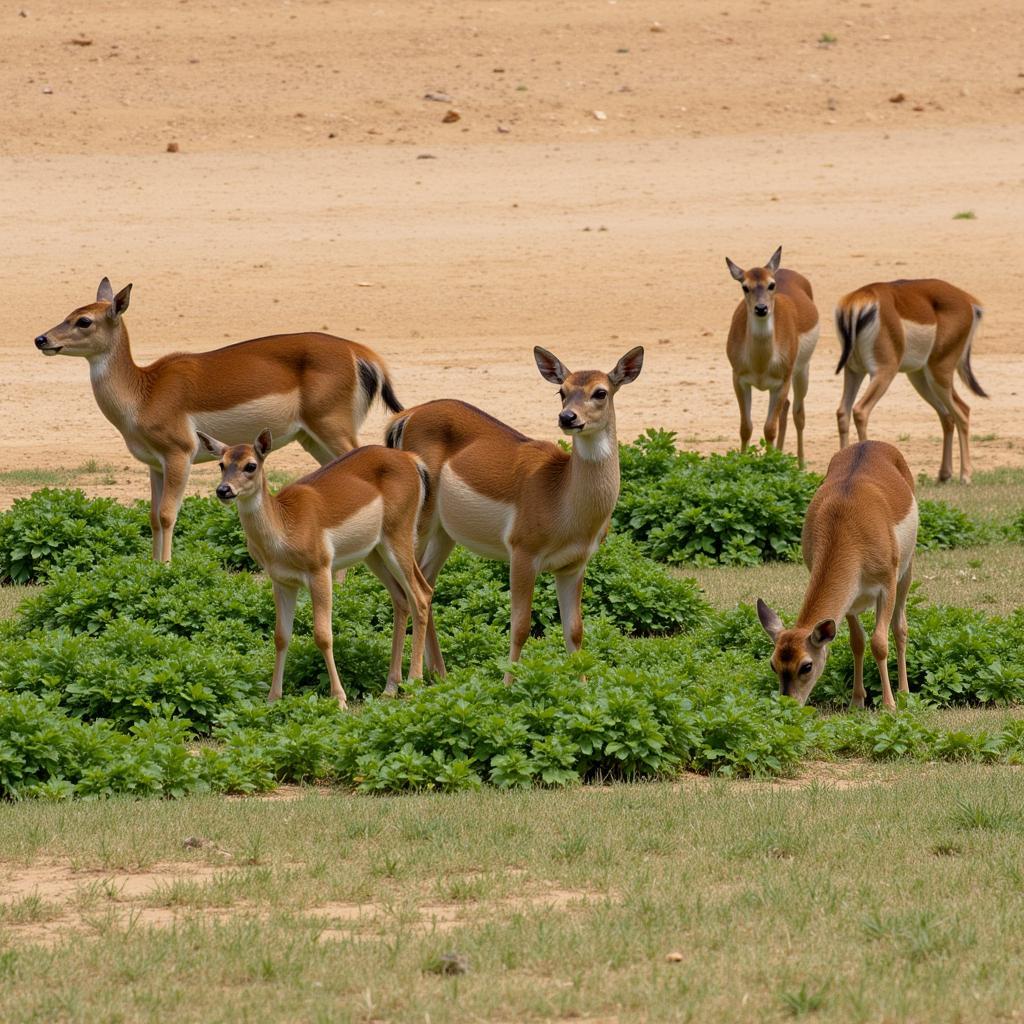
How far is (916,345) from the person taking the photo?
17.8 meters

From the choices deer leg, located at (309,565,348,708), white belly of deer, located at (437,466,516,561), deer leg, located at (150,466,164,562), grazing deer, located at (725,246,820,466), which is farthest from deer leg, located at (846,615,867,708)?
grazing deer, located at (725,246,820,466)

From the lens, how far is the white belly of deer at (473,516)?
9.71 metres

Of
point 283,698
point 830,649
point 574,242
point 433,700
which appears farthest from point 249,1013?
point 574,242

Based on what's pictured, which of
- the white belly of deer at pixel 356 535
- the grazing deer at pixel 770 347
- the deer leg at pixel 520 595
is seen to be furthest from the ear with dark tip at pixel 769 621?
the grazing deer at pixel 770 347

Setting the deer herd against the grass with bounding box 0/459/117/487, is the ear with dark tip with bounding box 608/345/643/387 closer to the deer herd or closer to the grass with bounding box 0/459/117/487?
the deer herd

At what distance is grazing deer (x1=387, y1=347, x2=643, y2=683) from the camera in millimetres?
9406

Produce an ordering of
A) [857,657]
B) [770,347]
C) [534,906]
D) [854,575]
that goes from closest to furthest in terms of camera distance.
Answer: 1. [534,906]
2. [854,575]
3. [857,657]
4. [770,347]

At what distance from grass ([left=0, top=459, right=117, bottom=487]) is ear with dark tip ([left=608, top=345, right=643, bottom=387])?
7778 mm

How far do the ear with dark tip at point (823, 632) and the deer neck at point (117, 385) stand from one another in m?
5.46

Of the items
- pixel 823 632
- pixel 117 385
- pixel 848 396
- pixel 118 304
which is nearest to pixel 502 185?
pixel 848 396

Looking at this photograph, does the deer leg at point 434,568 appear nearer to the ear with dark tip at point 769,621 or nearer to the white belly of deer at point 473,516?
the white belly of deer at point 473,516

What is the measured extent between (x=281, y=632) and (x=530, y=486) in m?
1.43

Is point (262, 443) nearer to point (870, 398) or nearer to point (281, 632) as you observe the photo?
point (281, 632)

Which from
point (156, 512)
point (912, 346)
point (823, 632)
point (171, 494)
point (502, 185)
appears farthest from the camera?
point (502, 185)
